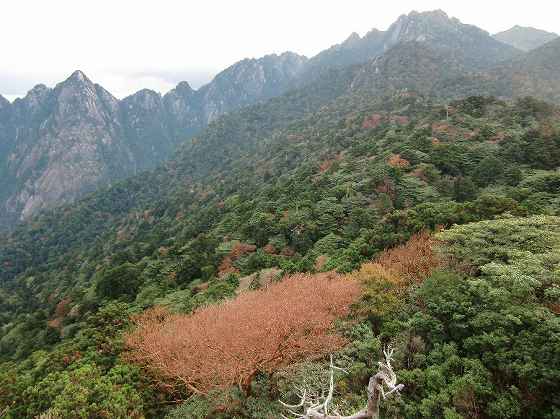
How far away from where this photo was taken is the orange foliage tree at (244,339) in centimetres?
1334

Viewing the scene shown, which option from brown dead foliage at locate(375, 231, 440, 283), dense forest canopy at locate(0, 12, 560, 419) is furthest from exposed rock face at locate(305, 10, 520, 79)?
brown dead foliage at locate(375, 231, 440, 283)

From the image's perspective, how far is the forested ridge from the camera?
36.1 ft

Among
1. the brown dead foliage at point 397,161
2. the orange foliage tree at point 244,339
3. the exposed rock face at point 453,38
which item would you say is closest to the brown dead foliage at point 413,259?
the orange foliage tree at point 244,339

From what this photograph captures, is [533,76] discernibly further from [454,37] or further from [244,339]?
[244,339]

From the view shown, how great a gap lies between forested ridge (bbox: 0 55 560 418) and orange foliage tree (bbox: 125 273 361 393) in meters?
0.20

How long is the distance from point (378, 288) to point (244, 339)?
654cm

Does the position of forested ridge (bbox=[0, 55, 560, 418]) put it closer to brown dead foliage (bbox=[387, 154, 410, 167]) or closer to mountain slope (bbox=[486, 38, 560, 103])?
brown dead foliage (bbox=[387, 154, 410, 167])

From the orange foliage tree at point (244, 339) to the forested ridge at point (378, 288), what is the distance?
0.20 m

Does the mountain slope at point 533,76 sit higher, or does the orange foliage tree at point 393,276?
the mountain slope at point 533,76

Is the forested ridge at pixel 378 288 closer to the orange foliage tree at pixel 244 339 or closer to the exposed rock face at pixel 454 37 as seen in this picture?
the orange foliage tree at pixel 244 339

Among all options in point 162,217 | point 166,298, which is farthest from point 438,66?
point 166,298

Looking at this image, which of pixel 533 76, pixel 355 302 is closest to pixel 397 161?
pixel 355 302

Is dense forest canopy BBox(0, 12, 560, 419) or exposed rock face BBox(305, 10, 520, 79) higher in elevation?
exposed rock face BBox(305, 10, 520, 79)

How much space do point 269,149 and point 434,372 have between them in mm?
98382
